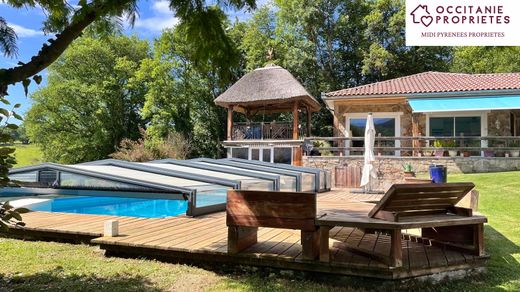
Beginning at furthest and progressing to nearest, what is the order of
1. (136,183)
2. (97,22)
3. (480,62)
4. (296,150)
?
(480,62)
(296,150)
(136,183)
(97,22)

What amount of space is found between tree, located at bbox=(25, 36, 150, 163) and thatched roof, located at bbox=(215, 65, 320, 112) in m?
15.4

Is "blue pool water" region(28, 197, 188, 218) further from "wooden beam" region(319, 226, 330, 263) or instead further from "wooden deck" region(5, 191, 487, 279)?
"wooden beam" region(319, 226, 330, 263)

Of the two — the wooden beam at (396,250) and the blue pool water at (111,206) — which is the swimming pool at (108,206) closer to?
the blue pool water at (111,206)

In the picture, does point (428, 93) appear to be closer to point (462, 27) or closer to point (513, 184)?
point (462, 27)

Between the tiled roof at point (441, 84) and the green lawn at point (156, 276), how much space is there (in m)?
14.6

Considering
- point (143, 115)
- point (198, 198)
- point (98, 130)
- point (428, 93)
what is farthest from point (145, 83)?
point (198, 198)

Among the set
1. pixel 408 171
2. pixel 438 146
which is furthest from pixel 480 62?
pixel 408 171

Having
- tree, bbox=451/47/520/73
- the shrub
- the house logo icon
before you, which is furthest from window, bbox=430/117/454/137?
the shrub

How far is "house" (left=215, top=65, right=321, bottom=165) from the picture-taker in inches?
854

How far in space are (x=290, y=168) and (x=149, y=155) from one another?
50.2 feet

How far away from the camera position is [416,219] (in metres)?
4.54

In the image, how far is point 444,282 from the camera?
450 centimetres

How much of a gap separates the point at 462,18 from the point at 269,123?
1166 cm

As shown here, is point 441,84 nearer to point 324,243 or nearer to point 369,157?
point 369,157
